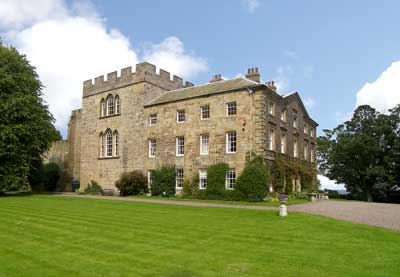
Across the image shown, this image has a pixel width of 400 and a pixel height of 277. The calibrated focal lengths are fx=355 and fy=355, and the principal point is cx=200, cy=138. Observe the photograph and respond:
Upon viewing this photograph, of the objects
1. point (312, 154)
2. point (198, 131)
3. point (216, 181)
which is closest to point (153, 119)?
point (198, 131)

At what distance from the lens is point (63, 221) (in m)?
13.5

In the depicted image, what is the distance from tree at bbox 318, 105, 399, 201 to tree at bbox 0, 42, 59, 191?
1275 inches

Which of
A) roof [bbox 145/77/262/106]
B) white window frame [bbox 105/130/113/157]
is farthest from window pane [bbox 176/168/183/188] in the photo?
white window frame [bbox 105/130/113/157]

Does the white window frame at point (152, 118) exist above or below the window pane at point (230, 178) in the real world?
above

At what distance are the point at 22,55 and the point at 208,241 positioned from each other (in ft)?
88.0

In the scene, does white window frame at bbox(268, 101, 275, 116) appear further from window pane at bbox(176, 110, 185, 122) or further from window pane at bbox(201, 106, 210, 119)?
window pane at bbox(176, 110, 185, 122)

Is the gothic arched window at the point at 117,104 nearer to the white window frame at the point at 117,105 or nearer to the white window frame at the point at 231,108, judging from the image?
the white window frame at the point at 117,105

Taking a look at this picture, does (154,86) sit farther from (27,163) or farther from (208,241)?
(208,241)

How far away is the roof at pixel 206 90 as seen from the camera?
89.4 feet

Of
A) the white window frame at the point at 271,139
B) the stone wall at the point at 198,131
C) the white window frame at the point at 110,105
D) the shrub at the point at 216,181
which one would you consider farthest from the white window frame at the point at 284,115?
the white window frame at the point at 110,105

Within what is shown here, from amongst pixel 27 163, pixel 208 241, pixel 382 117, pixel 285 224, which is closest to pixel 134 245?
pixel 208 241

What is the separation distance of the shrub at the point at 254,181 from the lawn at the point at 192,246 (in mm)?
9353

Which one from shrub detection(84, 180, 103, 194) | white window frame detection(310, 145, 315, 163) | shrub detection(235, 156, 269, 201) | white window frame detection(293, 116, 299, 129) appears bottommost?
shrub detection(84, 180, 103, 194)

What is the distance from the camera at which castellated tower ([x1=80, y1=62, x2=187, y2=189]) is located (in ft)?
107
